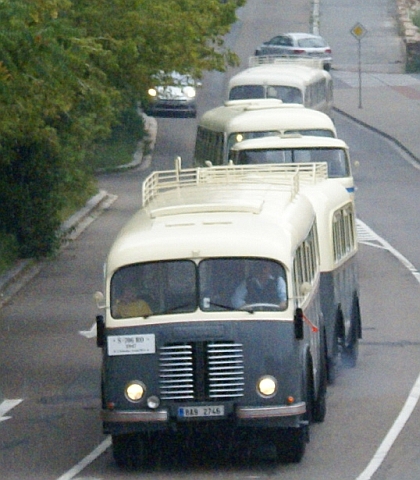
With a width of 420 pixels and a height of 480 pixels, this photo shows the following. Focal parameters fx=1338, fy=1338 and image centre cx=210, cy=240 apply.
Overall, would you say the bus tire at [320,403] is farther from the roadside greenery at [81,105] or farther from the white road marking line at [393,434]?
the roadside greenery at [81,105]

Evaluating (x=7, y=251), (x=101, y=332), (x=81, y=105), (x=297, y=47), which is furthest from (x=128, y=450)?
(x=297, y=47)

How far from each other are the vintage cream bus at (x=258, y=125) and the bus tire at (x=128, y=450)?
14309 millimetres

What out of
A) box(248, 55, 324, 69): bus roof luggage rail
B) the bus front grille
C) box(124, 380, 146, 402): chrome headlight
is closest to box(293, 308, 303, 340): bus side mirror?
the bus front grille

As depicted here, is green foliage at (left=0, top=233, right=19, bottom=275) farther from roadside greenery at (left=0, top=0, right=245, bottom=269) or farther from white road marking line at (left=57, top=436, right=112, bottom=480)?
white road marking line at (left=57, top=436, right=112, bottom=480)

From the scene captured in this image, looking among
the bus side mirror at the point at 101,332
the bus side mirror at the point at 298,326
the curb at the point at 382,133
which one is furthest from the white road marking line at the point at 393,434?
the curb at the point at 382,133

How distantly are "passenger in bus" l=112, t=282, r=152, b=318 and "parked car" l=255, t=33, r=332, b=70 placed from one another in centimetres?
4336

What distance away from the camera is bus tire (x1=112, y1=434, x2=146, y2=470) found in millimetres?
11695

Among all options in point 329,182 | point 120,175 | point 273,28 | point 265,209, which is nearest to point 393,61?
point 273,28

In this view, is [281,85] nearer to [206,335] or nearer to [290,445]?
[290,445]

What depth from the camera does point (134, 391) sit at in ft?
37.1

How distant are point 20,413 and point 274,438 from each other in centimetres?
378

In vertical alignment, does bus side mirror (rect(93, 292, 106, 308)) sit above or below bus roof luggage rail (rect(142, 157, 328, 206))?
above

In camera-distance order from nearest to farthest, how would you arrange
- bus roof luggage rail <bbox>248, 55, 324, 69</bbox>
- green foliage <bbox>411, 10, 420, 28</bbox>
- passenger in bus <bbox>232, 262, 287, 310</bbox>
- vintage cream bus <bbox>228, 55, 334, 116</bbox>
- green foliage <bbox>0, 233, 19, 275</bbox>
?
passenger in bus <bbox>232, 262, 287, 310</bbox> < green foliage <bbox>0, 233, 19, 275</bbox> < vintage cream bus <bbox>228, 55, 334, 116</bbox> < bus roof luggage rail <bbox>248, 55, 324, 69</bbox> < green foliage <bbox>411, 10, 420, 28</bbox>

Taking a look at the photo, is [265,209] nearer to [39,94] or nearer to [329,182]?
[329,182]
